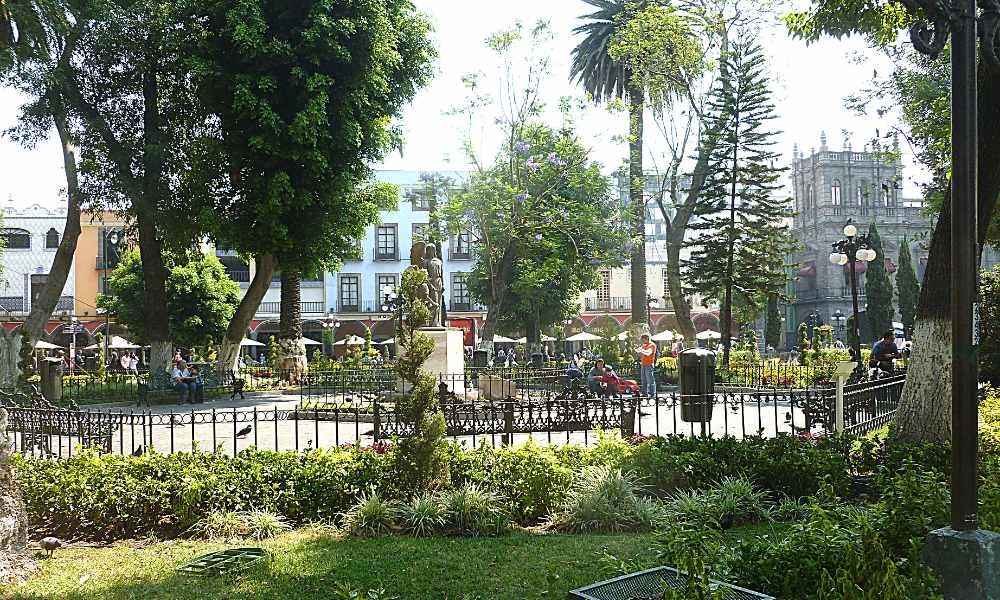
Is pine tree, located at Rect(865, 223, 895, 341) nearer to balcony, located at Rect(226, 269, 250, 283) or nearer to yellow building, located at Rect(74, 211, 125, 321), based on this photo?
balcony, located at Rect(226, 269, 250, 283)

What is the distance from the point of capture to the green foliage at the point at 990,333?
17.2m

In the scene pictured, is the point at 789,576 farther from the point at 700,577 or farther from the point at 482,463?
the point at 482,463

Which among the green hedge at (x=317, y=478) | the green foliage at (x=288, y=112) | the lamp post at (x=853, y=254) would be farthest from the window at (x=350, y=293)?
the green hedge at (x=317, y=478)

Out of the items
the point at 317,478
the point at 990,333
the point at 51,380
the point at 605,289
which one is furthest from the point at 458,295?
the point at 317,478

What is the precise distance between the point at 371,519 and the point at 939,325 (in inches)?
277

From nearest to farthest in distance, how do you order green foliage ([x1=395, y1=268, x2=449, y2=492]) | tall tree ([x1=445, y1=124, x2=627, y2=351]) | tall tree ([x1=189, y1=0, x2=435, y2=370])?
1. green foliage ([x1=395, y1=268, x2=449, y2=492])
2. tall tree ([x1=189, y1=0, x2=435, y2=370])
3. tall tree ([x1=445, y1=124, x2=627, y2=351])

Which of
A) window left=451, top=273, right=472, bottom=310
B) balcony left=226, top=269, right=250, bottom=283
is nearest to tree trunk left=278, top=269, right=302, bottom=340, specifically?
balcony left=226, top=269, right=250, bottom=283

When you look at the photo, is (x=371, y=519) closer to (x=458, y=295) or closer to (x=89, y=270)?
(x=458, y=295)

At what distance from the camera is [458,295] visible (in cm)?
6022

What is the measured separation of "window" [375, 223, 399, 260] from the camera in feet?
197

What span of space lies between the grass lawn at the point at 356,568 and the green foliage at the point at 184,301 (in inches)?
1237

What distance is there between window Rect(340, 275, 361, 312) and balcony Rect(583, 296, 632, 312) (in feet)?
56.7

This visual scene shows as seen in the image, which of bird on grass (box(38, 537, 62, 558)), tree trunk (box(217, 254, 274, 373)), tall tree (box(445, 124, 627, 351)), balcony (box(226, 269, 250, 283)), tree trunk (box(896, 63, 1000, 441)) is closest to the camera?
bird on grass (box(38, 537, 62, 558))

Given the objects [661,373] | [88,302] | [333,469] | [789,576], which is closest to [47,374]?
[333,469]
